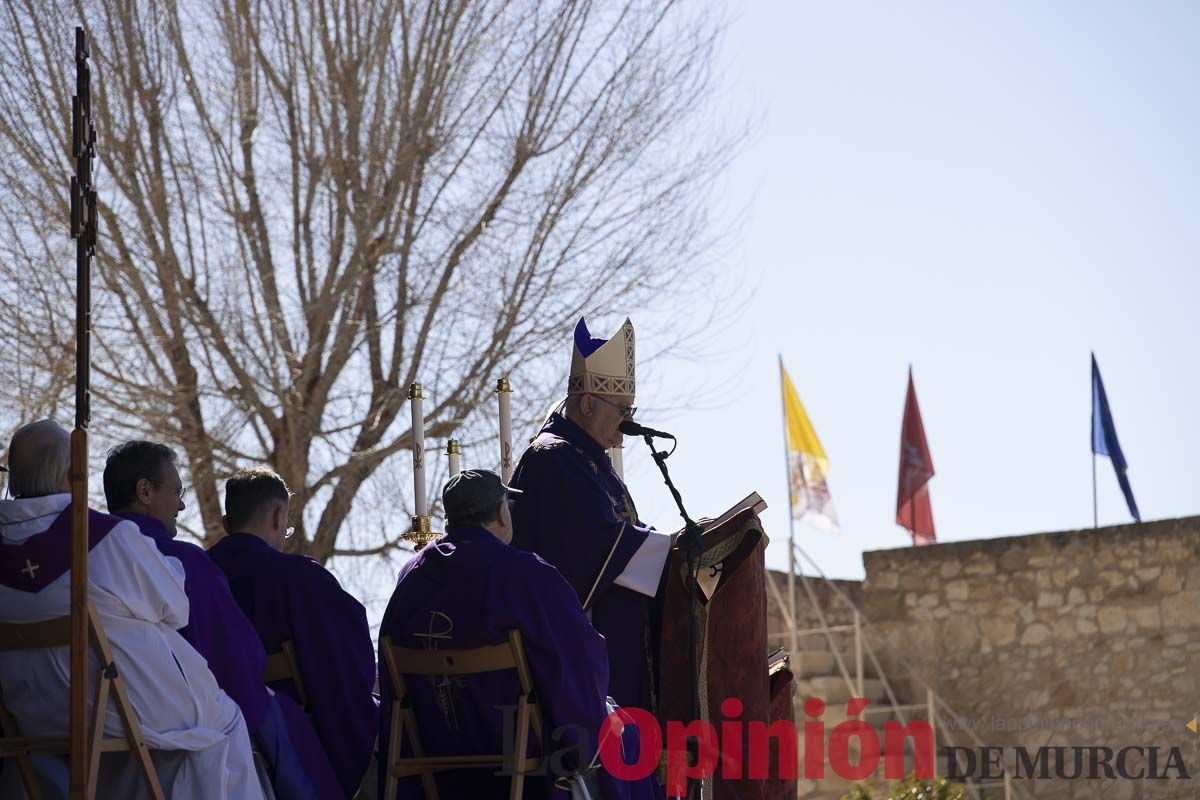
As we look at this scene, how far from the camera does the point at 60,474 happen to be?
429cm

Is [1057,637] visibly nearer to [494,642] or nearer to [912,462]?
[912,462]

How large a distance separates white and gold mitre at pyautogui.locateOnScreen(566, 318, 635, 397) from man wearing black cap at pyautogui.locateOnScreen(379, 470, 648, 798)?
1.14 metres

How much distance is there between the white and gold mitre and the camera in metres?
5.67

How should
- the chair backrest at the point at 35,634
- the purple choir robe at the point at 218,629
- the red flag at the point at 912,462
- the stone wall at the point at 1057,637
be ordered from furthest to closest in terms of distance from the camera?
the red flag at the point at 912,462, the stone wall at the point at 1057,637, the purple choir robe at the point at 218,629, the chair backrest at the point at 35,634

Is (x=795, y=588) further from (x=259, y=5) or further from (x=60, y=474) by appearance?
(x=60, y=474)

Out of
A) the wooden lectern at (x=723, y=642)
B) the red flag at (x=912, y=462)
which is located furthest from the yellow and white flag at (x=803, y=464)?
the wooden lectern at (x=723, y=642)

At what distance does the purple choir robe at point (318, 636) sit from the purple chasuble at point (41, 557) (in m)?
0.85

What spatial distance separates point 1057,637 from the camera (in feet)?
38.7

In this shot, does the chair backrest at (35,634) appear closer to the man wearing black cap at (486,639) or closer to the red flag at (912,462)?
the man wearing black cap at (486,639)

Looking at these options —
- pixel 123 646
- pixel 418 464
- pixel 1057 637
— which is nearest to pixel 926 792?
pixel 1057 637

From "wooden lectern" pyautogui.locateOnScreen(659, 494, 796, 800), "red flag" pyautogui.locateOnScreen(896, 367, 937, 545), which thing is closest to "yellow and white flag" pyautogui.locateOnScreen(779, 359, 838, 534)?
"red flag" pyautogui.locateOnScreen(896, 367, 937, 545)

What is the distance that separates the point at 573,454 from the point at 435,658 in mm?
1255

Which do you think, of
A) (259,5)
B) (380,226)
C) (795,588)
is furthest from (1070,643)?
(259,5)

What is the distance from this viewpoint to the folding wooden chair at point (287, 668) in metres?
4.89
